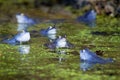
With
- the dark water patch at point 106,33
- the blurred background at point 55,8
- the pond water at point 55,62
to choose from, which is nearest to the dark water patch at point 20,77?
the pond water at point 55,62

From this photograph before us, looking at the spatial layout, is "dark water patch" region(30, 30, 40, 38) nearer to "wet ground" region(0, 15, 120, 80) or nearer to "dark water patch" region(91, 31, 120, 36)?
"wet ground" region(0, 15, 120, 80)

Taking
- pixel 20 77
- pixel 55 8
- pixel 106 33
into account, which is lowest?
pixel 20 77

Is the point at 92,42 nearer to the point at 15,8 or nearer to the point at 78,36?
the point at 78,36

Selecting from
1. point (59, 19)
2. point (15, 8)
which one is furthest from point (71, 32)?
point (15, 8)

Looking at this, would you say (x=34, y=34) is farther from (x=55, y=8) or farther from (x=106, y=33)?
(x=55, y=8)

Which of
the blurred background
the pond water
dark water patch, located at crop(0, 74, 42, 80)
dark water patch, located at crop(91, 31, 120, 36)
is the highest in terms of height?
the blurred background

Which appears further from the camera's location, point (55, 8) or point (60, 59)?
point (55, 8)

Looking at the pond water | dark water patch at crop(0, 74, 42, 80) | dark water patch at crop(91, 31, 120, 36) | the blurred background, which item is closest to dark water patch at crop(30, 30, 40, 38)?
the pond water

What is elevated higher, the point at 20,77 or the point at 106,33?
the point at 106,33

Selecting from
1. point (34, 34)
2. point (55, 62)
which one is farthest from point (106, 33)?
point (55, 62)

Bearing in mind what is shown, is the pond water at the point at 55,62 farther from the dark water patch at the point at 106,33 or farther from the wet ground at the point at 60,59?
the dark water patch at the point at 106,33
